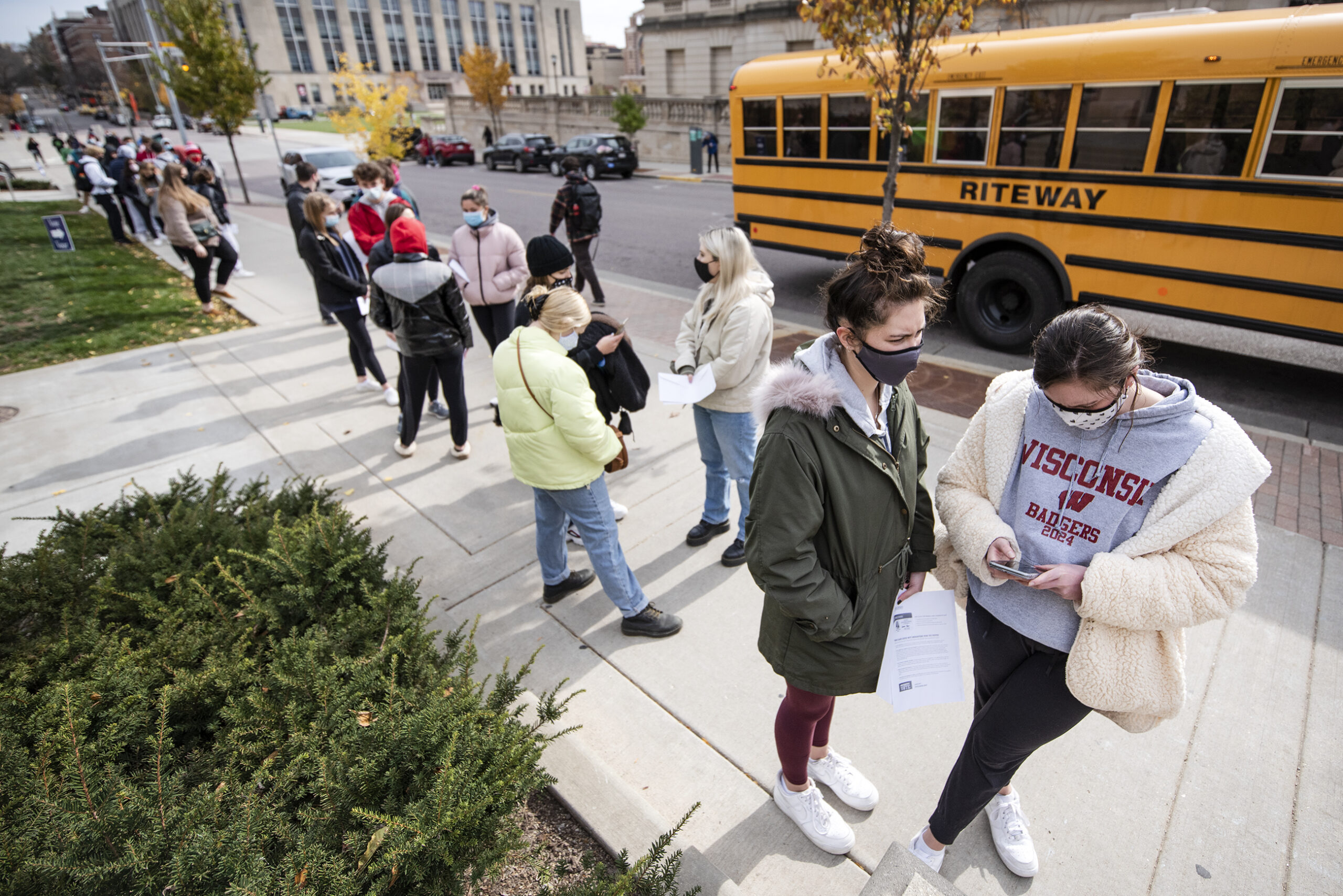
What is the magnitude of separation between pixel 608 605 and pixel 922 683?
195cm

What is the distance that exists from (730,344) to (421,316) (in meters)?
2.41

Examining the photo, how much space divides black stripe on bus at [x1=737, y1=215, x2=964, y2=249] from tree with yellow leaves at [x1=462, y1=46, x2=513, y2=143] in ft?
108

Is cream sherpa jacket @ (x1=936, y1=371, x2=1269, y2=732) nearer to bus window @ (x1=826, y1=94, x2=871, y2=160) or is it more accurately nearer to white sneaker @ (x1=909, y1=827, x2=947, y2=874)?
white sneaker @ (x1=909, y1=827, x2=947, y2=874)

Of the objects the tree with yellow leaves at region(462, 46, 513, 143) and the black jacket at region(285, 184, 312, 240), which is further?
the tree with yellow leaves at region(462, 46, 513, 143)

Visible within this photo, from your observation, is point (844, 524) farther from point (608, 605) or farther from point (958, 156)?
point (958, 156)

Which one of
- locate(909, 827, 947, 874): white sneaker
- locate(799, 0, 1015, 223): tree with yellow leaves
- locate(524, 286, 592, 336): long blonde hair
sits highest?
locate(799, 0, 1015, 223): tree with yellow leaves

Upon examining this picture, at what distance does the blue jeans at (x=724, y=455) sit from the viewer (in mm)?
3787

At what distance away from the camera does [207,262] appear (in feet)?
29.6

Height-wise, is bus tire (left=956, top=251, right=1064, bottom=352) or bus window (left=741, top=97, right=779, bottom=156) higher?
bus window (left=741, top=97, right=779, bottom=156)

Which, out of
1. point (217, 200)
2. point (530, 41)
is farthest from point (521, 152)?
point (530, 41)

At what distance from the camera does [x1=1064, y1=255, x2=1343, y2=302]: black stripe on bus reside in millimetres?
5500

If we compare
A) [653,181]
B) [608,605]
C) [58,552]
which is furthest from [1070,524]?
[653,181]

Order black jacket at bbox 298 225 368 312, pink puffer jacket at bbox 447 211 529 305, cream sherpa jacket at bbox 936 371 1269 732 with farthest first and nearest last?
black jacket at bbox 298 225 368 312 → pink puffer jacket at bbox 447 211 529 305 → cream sherpa jacket at bbox 936 371 1269 732

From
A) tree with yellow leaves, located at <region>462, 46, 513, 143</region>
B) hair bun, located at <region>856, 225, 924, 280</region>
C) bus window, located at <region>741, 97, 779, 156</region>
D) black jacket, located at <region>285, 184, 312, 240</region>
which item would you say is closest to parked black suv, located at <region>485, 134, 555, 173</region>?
tree with yellow leaves, located at <region>462, 46, 513, 143</region>
